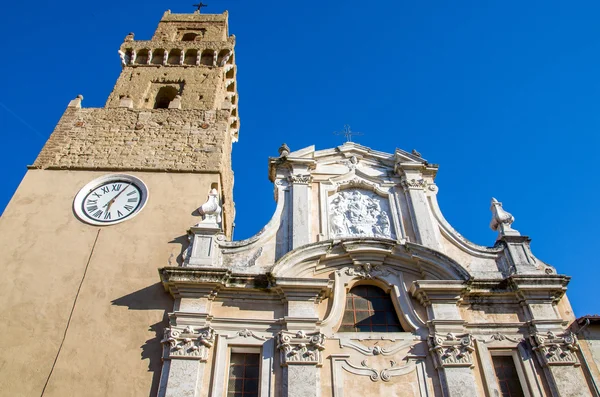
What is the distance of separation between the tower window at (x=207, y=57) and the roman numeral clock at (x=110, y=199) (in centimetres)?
715

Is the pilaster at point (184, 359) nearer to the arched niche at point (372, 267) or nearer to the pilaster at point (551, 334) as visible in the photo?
the arched niche at point (372, 267)

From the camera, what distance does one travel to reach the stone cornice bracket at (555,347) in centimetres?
940

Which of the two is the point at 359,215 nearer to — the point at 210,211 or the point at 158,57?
the point at 210,211

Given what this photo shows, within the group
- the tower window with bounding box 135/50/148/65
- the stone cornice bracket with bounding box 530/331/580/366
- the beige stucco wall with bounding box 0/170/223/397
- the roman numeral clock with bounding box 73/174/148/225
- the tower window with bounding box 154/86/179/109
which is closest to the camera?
the beige stucco wall with bounding box 0/170/223/397

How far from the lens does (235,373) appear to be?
30.8 ft

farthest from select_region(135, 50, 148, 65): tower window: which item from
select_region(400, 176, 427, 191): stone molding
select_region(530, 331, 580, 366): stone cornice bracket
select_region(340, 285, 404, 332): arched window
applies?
select_region(530, 331, 580, 366): stone cornice bracket

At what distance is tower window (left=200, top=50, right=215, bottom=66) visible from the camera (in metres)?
18.6

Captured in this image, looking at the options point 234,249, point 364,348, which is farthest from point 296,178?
point 364,348

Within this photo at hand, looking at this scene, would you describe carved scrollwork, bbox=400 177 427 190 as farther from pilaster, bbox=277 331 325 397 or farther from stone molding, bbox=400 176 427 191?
pilaster, bbox=277 331 325 397

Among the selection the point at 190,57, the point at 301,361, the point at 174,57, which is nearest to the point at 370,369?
the point at 301,361

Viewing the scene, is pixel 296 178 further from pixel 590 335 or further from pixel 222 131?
pixel 590 335

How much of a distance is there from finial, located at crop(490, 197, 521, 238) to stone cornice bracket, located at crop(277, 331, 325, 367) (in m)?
4.98

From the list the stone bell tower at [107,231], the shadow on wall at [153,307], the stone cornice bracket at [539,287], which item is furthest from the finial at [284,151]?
the stone cornice bracket at [539,287]

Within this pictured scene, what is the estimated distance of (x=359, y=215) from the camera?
12320mm
